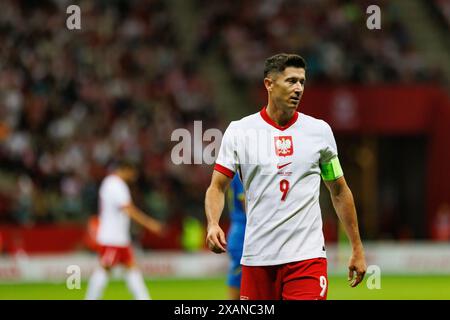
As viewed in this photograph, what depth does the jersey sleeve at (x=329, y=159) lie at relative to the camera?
24.7 ft

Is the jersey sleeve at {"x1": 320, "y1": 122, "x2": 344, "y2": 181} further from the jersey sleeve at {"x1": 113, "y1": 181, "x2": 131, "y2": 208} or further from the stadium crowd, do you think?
the stadium crowd

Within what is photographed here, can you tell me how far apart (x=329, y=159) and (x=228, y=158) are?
2.39ft

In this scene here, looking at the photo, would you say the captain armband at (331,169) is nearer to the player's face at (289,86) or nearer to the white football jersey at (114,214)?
the player's face at (289,86)

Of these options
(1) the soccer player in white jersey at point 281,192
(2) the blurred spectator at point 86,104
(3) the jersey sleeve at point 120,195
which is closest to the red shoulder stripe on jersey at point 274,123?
(1) the soccer player in white jersey at point 281,192

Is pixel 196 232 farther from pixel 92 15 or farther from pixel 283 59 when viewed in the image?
pixel 283 59

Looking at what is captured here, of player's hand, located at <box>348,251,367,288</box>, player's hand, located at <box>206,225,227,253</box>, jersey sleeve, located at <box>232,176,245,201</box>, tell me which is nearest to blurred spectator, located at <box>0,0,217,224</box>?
jersey sleeve, located at <box>232,176,245,201</box>

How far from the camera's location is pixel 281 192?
7398 mm

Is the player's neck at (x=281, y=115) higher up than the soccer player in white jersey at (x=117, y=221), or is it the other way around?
the player's neck at (x=281, y=115)

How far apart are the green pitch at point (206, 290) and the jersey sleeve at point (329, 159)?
359 inches

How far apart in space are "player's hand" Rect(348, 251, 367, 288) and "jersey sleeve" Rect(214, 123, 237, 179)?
41.1 inches

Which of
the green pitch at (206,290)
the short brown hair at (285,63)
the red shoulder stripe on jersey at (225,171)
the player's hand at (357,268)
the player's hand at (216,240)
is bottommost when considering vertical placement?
the green pitch at (206,290)

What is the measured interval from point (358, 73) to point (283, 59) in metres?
20.3

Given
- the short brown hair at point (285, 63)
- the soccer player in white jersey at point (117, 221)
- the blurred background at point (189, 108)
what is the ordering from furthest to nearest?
the blurred background at point (189, 108) → the soccer player in white jersey at point (117, 221) → the short brown hair at point (285, 63)

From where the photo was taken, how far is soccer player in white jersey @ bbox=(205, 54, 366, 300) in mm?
7379
